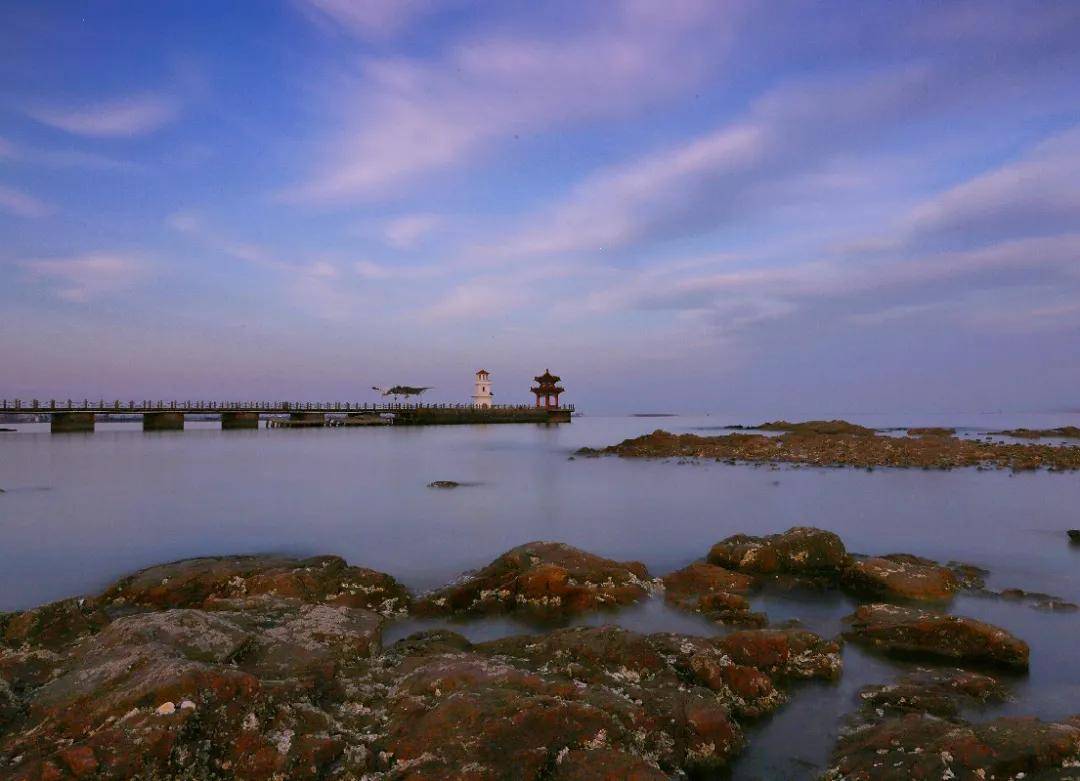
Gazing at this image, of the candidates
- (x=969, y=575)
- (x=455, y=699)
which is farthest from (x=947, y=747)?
(x=969, y=575)

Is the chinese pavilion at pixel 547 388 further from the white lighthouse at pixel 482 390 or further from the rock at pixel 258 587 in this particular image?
the rock at pixel 258 587

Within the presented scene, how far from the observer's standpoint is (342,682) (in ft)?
19.2

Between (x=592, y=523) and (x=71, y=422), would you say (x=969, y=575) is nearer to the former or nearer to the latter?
(x=592, y=523)

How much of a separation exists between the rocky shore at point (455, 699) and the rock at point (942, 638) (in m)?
0.02

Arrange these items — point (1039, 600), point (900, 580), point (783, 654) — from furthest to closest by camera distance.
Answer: point (900, 580)
point (1039, 600)
point (783, 654)

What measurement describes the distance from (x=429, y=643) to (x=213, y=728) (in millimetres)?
3246

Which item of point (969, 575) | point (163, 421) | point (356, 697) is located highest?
point (163, 421)

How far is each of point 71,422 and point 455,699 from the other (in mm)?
82263

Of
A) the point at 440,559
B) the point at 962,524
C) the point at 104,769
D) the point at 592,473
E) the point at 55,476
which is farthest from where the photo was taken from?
the point at 592,473

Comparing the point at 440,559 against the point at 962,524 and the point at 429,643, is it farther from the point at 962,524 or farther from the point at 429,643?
the point at 962,524

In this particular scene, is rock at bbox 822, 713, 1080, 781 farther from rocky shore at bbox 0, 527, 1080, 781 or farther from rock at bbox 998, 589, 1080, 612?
rock at bbox 998, 589, 1080, 612

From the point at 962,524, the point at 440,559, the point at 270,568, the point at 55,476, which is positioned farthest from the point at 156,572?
the point at 55,476

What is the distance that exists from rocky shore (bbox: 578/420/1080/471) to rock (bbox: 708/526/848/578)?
23444 millimetres

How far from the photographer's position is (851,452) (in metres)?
38.8
